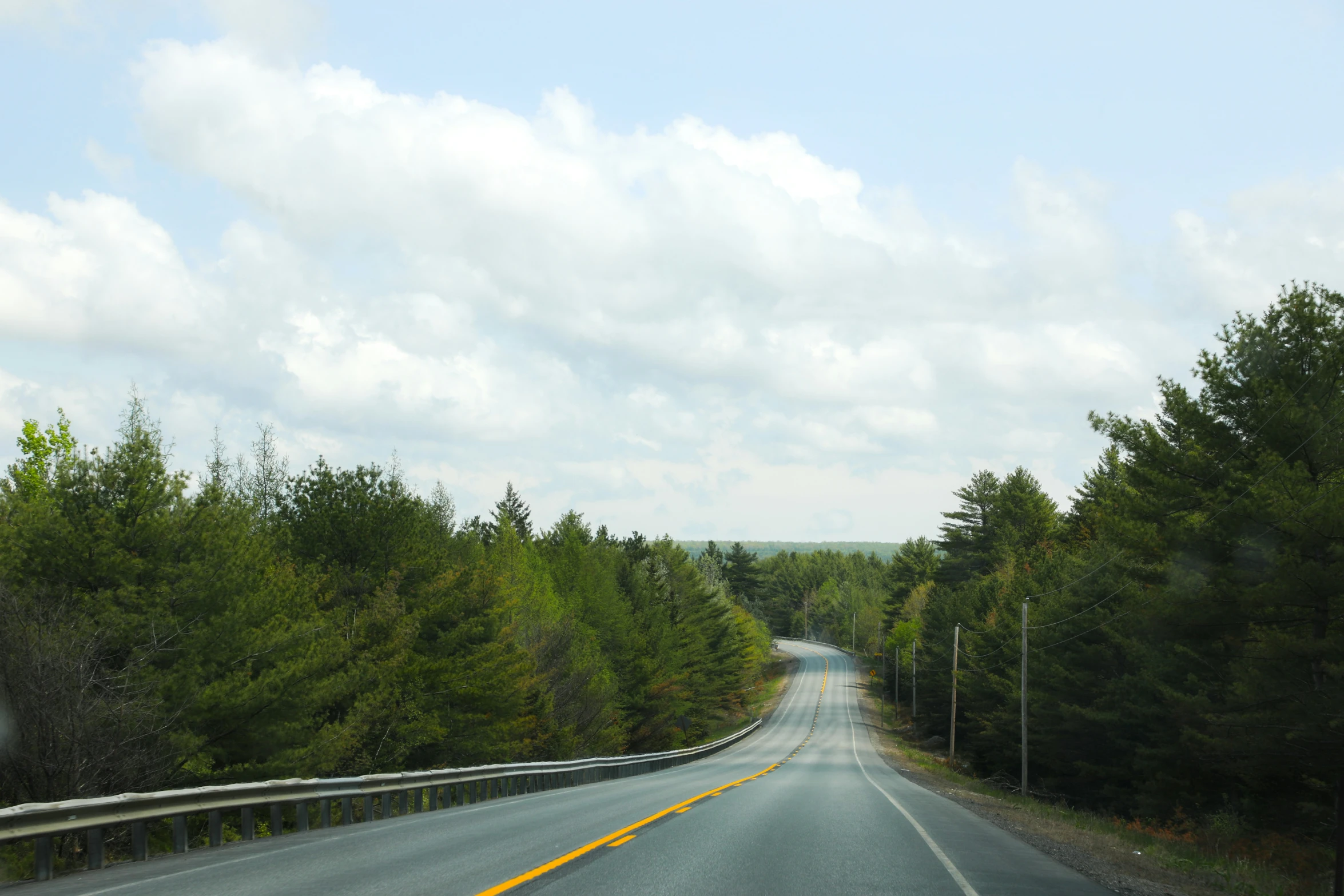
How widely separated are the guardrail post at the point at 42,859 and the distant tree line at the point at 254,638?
17.4 ft

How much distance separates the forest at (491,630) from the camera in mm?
18391

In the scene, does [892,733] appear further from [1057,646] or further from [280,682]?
[280,682]

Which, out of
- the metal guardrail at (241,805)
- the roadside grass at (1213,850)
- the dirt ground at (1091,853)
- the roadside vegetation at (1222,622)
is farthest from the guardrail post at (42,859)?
the roadside vegetation at (1222,622)

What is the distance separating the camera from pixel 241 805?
12.1 meters

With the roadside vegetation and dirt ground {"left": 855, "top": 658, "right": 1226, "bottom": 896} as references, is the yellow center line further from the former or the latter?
the roadside vegetation

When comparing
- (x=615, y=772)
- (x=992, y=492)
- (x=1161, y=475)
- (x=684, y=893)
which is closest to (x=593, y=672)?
(x=615, y=772)

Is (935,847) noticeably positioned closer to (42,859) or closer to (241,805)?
(241,805)

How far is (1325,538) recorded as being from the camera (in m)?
21.6

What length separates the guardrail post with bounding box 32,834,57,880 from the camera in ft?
29.6

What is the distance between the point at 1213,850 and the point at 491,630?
84.8 feet

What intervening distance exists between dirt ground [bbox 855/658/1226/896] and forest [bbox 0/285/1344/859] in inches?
218

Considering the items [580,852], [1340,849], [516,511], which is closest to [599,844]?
[580,852]

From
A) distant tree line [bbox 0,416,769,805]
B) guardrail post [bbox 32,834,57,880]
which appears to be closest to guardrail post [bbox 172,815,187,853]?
guardrail post [bbox 32,834,57,880]

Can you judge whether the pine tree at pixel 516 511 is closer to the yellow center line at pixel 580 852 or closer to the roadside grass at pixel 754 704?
the roadside grass at pixel 754 704
